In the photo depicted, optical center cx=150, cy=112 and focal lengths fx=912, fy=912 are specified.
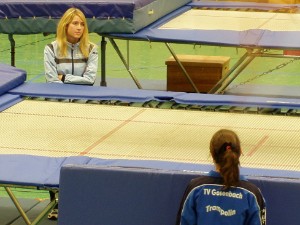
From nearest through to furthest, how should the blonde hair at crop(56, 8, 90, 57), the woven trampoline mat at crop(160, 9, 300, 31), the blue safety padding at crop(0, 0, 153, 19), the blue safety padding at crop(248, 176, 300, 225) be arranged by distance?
the blue safety padding at crop(248, 176, 300, 225) < the blonde hair at crop(56, 8, 90, 57) < the blue safety padding at crop(0, 0, 153, 19) < the woven trampoline mat at crop(160, 9, 300, 31)

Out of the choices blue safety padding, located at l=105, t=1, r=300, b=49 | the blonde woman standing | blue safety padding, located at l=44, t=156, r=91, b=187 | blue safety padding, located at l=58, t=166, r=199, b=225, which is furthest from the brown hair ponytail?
blue safety padding, located at l=105, t=1, r=300, b=49

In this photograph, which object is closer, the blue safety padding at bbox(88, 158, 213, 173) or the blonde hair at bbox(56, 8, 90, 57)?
the blue safety padding at bbox(88, 158, 213, 173)

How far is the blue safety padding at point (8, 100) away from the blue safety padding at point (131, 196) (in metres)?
2.02

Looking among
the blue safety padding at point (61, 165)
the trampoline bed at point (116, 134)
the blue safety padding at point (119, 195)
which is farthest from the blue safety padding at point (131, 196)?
the blue safety padding at point (61, 165)

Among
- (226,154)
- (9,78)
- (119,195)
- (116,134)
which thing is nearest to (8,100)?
(9,78)

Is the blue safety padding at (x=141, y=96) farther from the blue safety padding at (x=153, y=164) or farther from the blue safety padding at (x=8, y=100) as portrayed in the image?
the blue safety padding at (x=153, y=164)

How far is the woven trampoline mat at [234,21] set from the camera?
→ 8820 mm

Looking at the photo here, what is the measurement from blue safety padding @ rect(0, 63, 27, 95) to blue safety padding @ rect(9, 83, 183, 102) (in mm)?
47

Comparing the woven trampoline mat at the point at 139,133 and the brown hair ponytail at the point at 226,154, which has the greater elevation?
the brown hair ponytail at the point at 226,154

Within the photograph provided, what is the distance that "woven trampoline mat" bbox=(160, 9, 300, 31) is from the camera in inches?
347

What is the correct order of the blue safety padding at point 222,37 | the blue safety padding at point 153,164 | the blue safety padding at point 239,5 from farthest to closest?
the blue safety padding at point 239,5, the blue safety padding at point 222,37, the blue safety padding at point 153,164

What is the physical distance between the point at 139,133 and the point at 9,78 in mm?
1516

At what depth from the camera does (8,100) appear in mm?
6520

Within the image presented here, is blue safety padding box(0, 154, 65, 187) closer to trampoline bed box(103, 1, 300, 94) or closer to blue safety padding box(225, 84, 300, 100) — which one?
trampoline bed box(103, 1, 300, 94)
